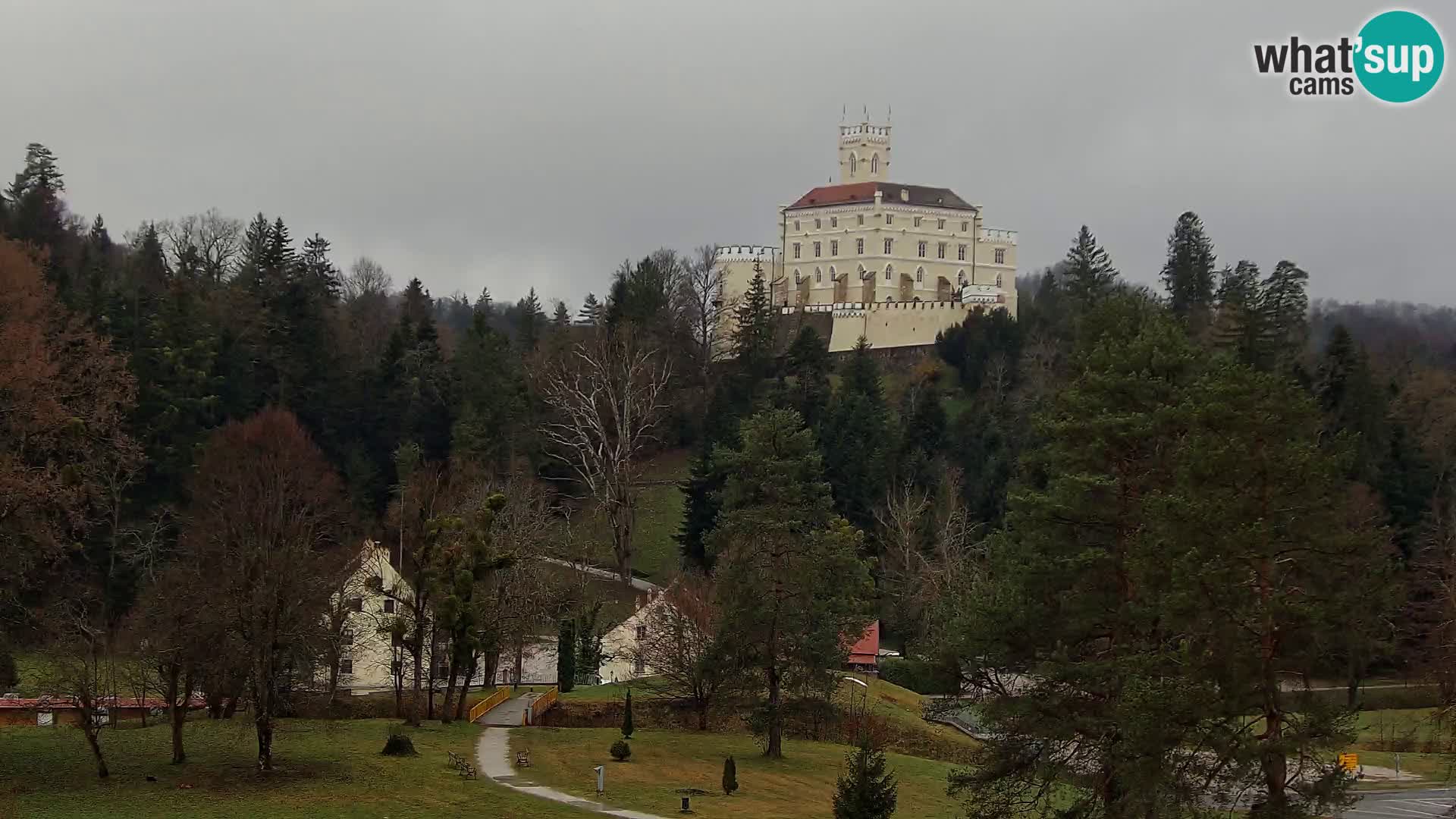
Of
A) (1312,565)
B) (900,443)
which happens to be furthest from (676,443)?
(1312,565)

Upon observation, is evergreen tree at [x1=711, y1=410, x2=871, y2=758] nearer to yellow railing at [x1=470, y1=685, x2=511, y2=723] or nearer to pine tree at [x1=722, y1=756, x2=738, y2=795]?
pine tree at [x1=722, y1=756, x2=738, y2=795]

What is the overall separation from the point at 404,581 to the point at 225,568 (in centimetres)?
2248

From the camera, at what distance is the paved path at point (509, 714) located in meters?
41.9

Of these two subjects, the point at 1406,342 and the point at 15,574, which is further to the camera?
the point at 1406,342

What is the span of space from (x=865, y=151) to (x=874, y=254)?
457 inches

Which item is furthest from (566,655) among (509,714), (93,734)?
(93,734)

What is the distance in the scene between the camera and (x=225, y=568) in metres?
31.4

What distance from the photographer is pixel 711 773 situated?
118 feet

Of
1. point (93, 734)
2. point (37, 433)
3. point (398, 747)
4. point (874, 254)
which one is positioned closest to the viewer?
point (93, 734)

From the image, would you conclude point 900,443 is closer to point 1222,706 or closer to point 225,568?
point 225,568

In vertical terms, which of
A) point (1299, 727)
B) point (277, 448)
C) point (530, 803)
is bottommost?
point (530, 803)

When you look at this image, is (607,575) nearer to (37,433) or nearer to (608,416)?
(608,416)

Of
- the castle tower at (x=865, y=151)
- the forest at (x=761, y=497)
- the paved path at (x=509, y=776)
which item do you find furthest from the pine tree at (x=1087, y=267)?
the paved path at (x=509, y=776)

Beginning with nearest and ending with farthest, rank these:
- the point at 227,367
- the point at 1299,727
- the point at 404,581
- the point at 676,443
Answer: the point at 1299,727, the point at 404,581, the point at 227,367, the point at 676,443
